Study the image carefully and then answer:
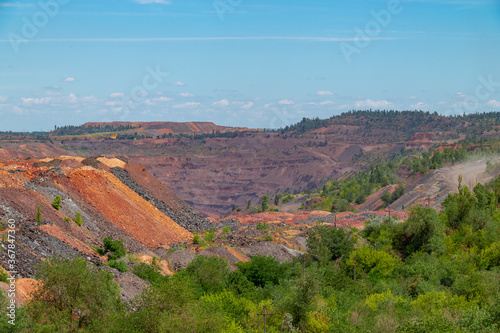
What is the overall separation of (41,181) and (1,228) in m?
18.2

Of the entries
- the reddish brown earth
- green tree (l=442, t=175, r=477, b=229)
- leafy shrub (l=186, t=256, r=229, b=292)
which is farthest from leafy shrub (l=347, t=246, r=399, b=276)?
the reddish brown earth

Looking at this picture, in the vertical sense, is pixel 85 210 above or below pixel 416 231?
above

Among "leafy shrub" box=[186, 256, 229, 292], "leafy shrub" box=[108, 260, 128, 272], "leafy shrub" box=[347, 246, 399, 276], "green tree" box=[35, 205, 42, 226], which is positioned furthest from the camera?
"leafy shrub" box=[347, 246, 399, 276]

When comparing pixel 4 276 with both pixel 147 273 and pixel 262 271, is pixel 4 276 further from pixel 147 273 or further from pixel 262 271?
pixel 262 271

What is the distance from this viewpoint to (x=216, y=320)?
2095 cm

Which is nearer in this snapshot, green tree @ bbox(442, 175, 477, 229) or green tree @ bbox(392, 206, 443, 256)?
green tree @ bbox(392, 206, 443, 256)

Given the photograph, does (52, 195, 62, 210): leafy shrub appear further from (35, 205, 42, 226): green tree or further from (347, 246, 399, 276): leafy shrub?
(347, 246, 399, 276): leafy shrub

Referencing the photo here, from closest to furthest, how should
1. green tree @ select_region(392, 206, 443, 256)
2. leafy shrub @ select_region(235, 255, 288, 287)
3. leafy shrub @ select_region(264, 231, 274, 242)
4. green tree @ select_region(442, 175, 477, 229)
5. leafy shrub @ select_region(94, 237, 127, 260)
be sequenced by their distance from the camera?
leafy shrub @ select_region(94, 237, 127, 260), leafy shrub @ select_region(235, 255, 288, 287), green tree @ select_region(392, 206, 443, 256), leafy shrub @ select_region(264, 231, 274, 242), green tree @ select_region(442, 175, 477, 229)

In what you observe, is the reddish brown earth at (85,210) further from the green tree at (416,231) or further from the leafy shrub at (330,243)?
the green tree at (416,231)

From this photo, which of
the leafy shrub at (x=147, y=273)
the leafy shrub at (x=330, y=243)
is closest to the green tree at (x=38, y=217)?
the leafy shrub at (x=147, y=273)

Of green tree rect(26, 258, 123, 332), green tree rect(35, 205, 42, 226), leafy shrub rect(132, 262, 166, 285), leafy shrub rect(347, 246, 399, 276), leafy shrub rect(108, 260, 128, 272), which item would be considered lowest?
leafy shrub rect(347, 246, 399, 276)

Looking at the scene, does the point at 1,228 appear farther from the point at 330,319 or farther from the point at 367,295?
the point at 367,295

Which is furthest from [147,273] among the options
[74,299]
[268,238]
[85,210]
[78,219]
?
[268,238]

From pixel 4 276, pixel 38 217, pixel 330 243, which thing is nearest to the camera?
pixel 4 276
